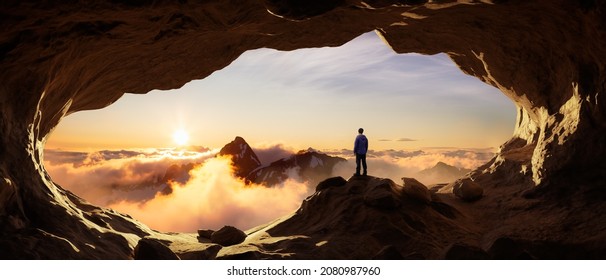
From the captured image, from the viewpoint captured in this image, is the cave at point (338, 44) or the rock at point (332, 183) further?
the rock at point (332, 183)

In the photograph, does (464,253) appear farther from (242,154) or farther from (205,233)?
(242,154)

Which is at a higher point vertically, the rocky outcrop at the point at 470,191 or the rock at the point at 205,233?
the rocky outcrop at the point at 470,191

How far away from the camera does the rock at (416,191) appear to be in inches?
470

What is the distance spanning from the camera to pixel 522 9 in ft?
34.4

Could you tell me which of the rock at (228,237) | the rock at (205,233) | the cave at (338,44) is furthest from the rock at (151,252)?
the rock at (205,233)

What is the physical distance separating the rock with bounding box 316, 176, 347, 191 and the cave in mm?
36

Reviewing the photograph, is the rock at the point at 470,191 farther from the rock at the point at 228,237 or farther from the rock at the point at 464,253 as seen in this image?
the rock at the point at 228,237

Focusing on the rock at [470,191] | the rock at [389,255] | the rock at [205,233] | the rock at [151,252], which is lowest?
the rock at [205,233]

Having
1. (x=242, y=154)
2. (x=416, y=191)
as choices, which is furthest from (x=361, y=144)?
(x=242, y=154)

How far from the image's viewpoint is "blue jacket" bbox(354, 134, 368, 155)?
13.1 meters

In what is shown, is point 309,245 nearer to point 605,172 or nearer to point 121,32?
point 121,32

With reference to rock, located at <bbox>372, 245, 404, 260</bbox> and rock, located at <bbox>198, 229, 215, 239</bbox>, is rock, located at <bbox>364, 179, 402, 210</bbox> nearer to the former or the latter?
rock, located at <bbox>372, 245, 404, 260</bbox>

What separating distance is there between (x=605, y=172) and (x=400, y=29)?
7.68 m

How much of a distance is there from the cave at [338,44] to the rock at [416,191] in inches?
1.6
